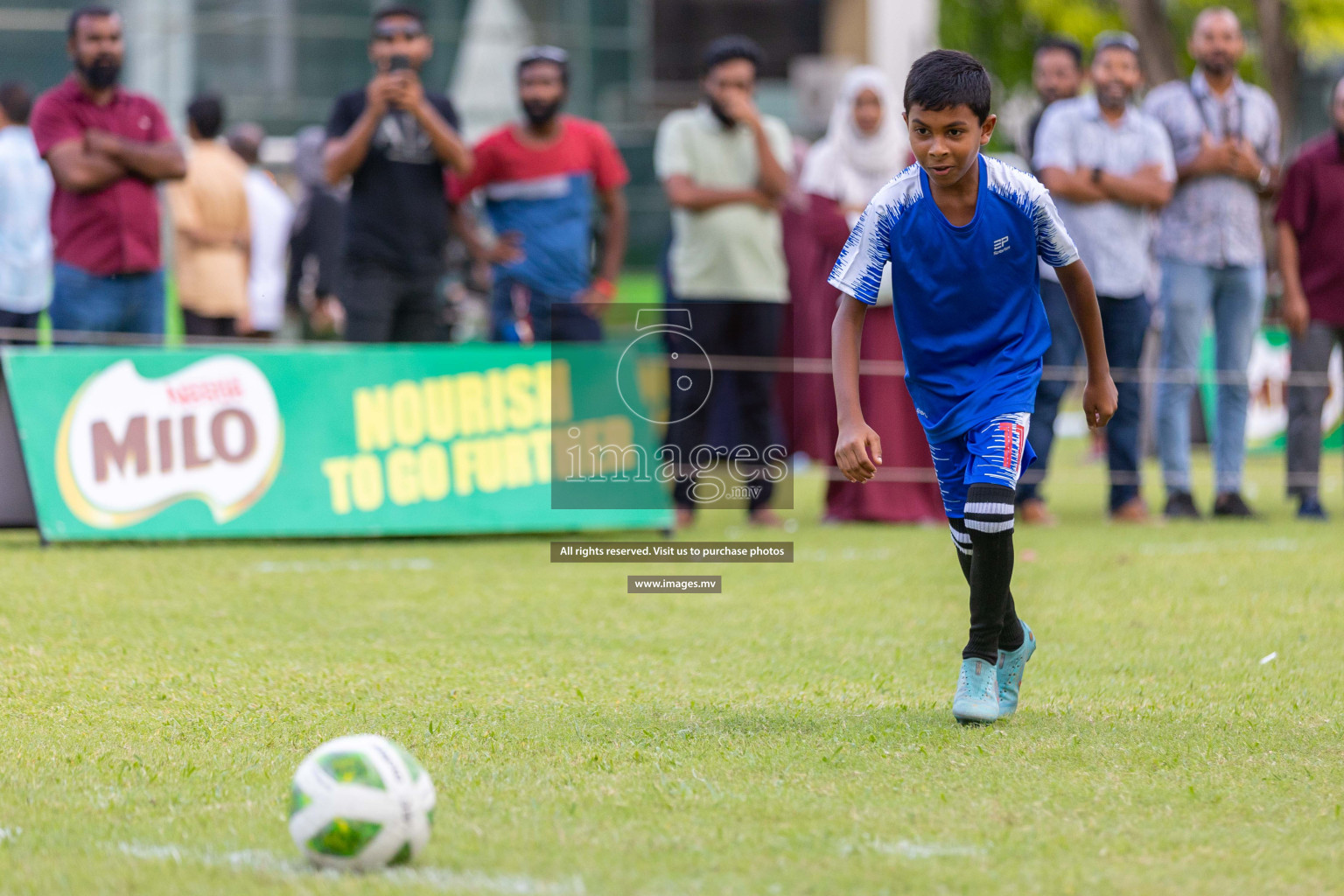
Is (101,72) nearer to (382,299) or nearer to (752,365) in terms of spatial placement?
(382,299)

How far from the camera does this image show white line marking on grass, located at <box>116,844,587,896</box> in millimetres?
3266

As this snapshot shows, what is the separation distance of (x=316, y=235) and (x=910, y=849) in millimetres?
11658

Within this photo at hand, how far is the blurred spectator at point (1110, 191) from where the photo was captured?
1017 centimetres

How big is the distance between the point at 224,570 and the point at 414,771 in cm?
488

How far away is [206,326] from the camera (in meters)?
11.9

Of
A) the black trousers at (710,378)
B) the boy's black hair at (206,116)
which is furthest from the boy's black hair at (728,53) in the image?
the boy's black hair at (206,116)

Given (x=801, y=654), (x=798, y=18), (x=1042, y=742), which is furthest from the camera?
(x=798, y=18)

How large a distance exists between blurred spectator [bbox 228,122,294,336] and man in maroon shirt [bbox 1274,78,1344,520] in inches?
289

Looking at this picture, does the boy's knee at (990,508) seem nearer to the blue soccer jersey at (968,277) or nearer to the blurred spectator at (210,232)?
the blue soccer jersey at (968,277)

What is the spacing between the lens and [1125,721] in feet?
16.2

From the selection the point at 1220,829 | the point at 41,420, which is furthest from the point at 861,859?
the point at 41,420

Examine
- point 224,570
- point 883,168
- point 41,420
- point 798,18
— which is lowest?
point 224,570

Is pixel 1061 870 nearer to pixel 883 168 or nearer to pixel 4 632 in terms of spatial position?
pixel 4 632

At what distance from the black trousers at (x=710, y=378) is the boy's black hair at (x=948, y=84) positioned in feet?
17.7
